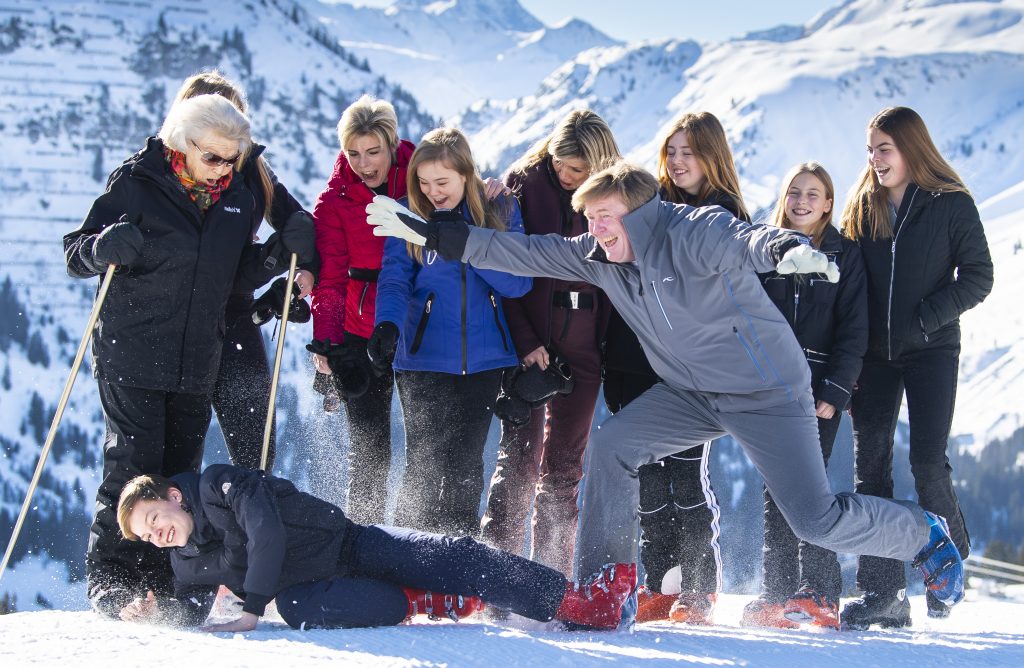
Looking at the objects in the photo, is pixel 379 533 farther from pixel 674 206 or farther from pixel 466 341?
pixel 674 206

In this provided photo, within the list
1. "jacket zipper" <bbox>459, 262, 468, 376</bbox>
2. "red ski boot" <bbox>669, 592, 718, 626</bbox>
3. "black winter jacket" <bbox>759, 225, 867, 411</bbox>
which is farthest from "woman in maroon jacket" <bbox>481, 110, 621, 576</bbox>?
"black winter jacket" <bbox>759, 225, 867, 411</bbox>

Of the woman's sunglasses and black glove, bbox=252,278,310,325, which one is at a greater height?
the woman's sunglasses

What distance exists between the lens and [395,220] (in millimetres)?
4367

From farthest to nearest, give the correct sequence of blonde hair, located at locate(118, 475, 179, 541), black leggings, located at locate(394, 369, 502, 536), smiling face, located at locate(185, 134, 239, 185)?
black leggings, located at locate(394, 369, 502, 536), smiling face, located at locate(185, 134, 239, 185), blonde hair, located at locate(118, 475, 179, 541)

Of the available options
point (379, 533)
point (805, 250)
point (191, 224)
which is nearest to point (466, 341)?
point (379, 533)

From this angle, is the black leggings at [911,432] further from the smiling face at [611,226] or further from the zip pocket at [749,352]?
the smiling face at [611,226]

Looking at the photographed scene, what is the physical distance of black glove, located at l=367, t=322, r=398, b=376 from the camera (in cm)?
453

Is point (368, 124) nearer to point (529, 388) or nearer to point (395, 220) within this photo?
point (395, 220)

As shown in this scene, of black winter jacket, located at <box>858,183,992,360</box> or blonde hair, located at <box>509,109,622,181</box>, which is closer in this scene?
black winter jacket, located at <box>858,183,992,360</box>

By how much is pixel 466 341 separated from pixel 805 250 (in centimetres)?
178

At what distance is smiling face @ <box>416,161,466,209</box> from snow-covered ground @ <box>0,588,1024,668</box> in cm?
190

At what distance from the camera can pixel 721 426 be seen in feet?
14.2

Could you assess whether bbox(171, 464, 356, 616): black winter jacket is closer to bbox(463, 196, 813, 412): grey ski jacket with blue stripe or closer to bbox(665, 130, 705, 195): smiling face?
bbox(463, 196, 813, 412): grey ski jacket with blue stripe

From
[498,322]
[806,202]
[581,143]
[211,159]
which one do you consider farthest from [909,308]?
[211,159]
